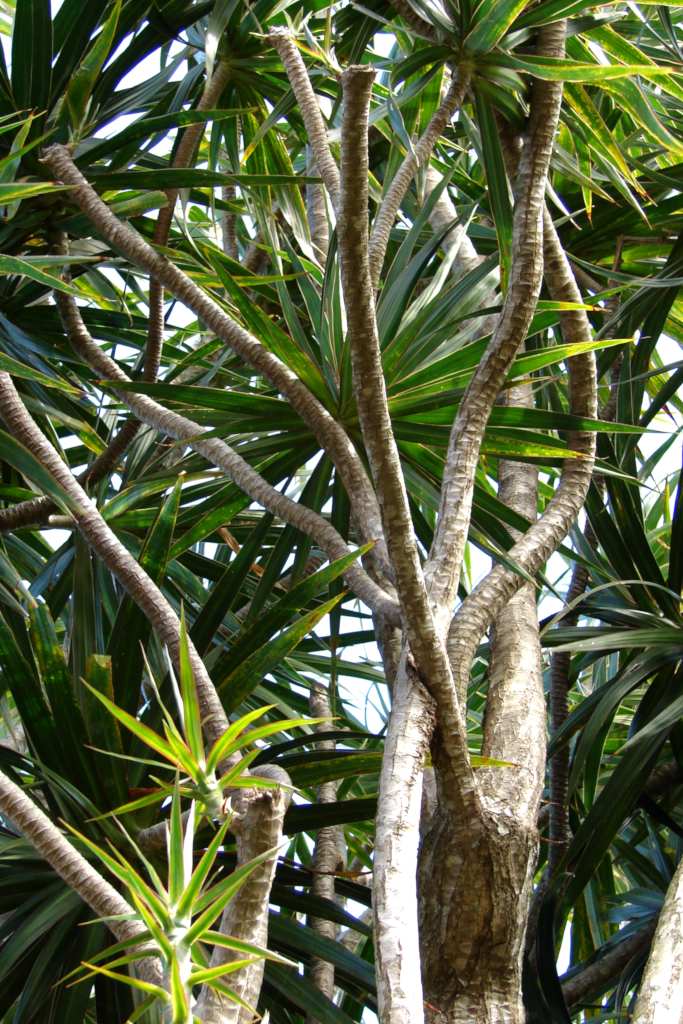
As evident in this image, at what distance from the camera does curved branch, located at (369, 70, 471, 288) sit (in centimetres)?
189

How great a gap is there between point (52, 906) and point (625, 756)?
1.08 metres

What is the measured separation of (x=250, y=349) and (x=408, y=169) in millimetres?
399

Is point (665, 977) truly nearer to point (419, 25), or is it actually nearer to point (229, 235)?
point (419, 25)

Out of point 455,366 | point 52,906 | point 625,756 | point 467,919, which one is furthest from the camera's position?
point 625,756

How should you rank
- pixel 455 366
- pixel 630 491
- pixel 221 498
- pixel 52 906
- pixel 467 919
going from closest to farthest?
1. pixel 467 919
2. pixel 52 906
3. pixel 455 366
4. pixel 221 498
5. pixel 630 491

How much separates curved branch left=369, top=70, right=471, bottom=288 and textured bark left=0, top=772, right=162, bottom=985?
1.04 metres

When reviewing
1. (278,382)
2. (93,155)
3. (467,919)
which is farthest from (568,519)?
(93,155)

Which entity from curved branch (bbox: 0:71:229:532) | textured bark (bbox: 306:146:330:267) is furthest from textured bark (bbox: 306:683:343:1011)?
textured bark (bbox: 306:146:330:267)

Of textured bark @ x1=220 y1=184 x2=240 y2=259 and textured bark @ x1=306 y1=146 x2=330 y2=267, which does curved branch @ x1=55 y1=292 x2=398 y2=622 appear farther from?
textured bark @ x1=220 y1=184 x2=240 y2=259

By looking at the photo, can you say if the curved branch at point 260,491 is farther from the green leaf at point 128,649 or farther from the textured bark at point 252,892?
the textured bark at point 252,892

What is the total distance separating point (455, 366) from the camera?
6.70 ft

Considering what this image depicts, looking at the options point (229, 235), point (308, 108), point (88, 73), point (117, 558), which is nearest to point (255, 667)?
point (117, 558)

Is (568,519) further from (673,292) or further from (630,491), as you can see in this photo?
(673,292)

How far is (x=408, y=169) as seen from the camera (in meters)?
1.96
